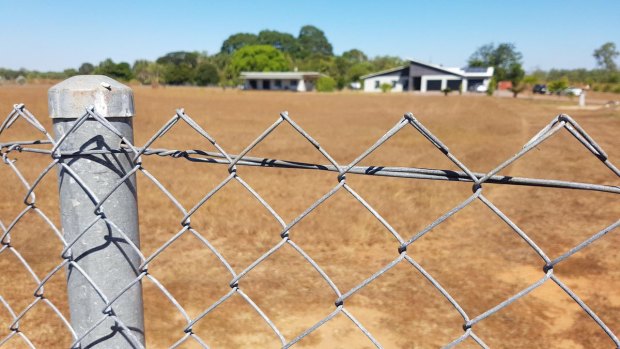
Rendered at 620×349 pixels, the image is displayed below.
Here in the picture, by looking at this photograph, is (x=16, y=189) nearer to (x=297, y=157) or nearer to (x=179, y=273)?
(x=179, y=273)

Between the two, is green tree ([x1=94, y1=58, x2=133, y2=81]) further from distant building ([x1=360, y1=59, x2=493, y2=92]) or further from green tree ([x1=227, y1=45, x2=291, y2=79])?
distant building ([x1=360, y1=59, x2=493, y2=92])

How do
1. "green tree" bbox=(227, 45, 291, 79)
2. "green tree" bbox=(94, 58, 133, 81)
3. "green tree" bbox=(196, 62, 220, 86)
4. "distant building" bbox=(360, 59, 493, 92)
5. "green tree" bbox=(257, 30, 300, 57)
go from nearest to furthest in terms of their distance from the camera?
1. "distant building" bbox=(360, 59, 493, 92)
2. "green tree" bbox=(94, 58, 133, 81)
3. "green tree" bbox=(196, 62, 220, 86)
4. "green tree" bbox=(227, 45, 291, 79)
5. "green tree" bbox=(257, 30, 300, 57)

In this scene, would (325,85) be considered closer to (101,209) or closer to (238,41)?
(101,209)

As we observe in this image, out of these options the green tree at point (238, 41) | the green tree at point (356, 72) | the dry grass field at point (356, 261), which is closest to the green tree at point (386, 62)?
the green tree at point (356, 72)

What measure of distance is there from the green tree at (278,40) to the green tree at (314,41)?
3.99 m

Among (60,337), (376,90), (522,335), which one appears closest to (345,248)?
(522,335)

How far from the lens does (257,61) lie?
242 feet

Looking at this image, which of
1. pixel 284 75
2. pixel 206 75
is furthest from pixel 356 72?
pixel 206 75

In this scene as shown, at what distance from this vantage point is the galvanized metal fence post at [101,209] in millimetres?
1155

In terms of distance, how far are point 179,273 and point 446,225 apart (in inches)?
148

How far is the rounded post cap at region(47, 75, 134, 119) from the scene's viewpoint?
3.73 ft

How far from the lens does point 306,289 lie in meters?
4.70

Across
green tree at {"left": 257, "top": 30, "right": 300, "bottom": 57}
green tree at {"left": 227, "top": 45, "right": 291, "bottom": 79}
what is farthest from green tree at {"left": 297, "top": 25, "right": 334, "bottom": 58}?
green tree at {"left": 227, "top": 45, "right": 291, "bottom": 79}

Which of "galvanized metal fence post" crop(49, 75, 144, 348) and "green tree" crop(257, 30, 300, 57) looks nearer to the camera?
"galvanized metal fence post" crop(49, 75, 144, 348)
